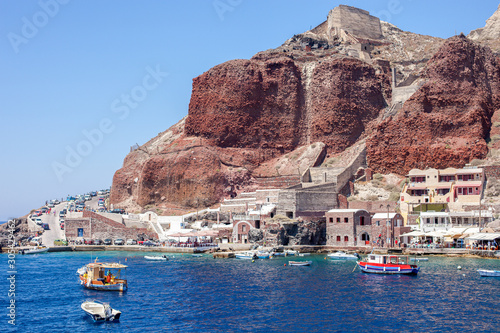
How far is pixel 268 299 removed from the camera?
171 ft

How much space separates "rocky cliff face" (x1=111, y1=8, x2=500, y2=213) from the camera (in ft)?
335

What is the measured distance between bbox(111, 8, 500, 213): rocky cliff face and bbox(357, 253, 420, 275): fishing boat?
3352cm

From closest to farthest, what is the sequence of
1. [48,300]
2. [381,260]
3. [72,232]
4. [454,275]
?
1. [48,300]
2. [454,275]
3. [381,260]
4. [72,232]

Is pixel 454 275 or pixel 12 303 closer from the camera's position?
pixel 12 303

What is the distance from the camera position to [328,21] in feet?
484

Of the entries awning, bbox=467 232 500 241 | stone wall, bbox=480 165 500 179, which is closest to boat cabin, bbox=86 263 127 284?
awning, bbox=467 232 500 241

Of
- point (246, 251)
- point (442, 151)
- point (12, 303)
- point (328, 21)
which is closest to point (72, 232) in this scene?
point (246, 251)

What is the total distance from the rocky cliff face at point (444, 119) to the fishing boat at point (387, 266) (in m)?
32.6

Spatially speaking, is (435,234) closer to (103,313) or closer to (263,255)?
(263,255)

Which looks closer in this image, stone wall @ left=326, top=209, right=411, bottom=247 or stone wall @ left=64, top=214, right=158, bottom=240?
stone wall @ left=326, top=209, right=411, bottom=247

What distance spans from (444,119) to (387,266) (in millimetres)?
41707

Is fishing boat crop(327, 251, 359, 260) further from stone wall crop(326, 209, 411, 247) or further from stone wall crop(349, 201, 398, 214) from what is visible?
stone wall crop(349, 201, 398, 214)

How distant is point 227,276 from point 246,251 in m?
19.5

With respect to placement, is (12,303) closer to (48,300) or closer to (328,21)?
(48,300)
